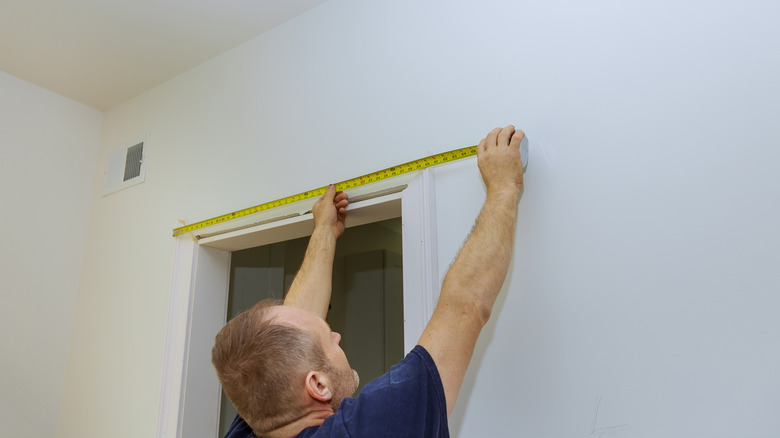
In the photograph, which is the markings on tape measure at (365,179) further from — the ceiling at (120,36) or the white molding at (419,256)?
the ceiling at (120,36)

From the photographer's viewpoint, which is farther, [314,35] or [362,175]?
[314,35]

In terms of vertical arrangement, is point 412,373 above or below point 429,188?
below

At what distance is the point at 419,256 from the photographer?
5.48ft

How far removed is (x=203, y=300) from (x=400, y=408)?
5.10ft

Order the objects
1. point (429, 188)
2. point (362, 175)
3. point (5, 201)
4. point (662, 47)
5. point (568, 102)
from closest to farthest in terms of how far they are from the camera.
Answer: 1. point (662, 47)
2. point (568, 102)
3. point (429, 188)
4. point (362, 175)
5. point (5, 201)

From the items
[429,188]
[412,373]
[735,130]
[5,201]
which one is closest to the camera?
[412,373]

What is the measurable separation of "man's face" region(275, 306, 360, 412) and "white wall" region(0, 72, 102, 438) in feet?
6.71

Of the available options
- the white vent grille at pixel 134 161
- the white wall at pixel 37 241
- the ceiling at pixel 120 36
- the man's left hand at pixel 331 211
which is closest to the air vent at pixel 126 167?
the white vent grille at pixel 134 161

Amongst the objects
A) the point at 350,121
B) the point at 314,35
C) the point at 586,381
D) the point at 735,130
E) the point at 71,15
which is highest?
the point at 71,15

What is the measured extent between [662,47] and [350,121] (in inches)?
41.1

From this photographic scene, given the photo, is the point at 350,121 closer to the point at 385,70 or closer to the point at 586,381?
the point at 385,70

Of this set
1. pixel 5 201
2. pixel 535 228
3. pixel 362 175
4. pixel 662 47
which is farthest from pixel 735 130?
pixel 5 201

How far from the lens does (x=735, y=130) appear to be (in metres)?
1.28

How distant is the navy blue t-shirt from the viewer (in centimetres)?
106
